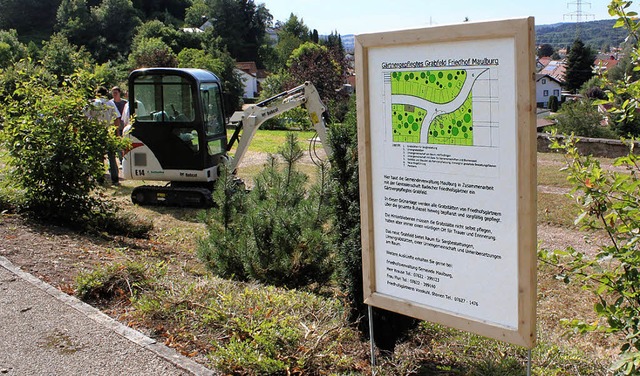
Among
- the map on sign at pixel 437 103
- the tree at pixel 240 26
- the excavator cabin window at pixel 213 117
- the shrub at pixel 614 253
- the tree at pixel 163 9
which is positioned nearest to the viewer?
the shrub at pixel 614 253

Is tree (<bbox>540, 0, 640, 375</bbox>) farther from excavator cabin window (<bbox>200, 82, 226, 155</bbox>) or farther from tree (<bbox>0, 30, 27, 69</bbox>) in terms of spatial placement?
tree (<bbox>0, 30, 27, 69</bbox>)

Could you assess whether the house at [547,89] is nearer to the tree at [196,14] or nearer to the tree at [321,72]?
the tree at [196,14]

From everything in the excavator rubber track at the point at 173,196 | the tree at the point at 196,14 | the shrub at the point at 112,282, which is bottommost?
the shrub at the point at 112,282

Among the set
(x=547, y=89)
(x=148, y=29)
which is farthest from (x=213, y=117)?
(x=547, y=89)

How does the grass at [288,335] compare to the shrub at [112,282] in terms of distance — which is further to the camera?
the shrub at [112,282]

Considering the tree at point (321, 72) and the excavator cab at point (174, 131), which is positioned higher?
the tree at point (321, 72)

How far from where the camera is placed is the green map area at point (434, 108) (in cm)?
351

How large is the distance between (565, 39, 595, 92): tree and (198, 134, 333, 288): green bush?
256ft

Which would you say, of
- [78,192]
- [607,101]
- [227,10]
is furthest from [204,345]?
[227,10]

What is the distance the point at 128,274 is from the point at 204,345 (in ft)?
5.07

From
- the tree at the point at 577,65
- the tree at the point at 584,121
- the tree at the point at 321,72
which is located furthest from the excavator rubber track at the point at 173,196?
the tree at the point at 577,65

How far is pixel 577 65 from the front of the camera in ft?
261

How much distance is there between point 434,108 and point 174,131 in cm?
959

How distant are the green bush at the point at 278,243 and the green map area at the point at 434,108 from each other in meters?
2.98
